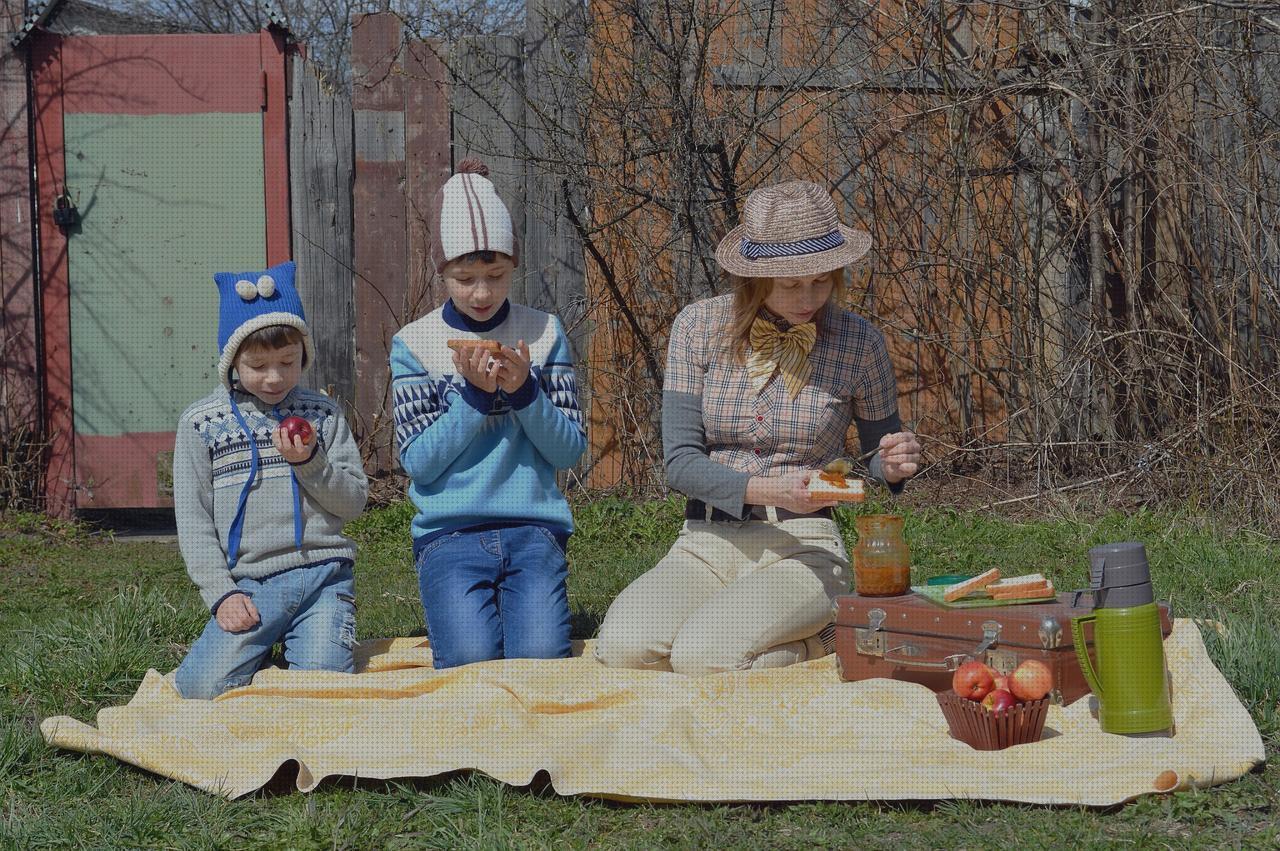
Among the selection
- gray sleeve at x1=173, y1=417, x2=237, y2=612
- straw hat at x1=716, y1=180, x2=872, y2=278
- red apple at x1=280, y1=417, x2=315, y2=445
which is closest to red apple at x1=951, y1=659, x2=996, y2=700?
straw hat at x1=716, y1=180, x2=872, y2=278

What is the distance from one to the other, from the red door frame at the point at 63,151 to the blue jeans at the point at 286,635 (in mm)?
3186

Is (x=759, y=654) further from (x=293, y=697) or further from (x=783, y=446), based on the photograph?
(x=293, y=697)

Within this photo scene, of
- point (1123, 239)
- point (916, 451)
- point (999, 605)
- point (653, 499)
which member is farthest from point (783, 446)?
point (1123, 239)

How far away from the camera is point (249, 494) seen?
143 inches

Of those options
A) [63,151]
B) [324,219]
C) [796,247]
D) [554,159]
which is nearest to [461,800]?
[796,247]

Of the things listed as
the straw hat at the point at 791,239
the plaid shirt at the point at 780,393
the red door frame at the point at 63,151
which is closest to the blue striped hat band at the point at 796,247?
the straw hat at the point at 791,239

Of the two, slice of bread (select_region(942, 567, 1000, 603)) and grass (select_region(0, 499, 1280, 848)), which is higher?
slice of bread (select_region(942, 567, 1000, 603))

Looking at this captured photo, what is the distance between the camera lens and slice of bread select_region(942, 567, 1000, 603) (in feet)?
10.8

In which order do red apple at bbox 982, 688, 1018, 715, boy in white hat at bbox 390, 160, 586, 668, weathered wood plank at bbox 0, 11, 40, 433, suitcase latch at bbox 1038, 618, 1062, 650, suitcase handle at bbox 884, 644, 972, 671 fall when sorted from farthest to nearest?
weathered wood plank at bbox 0, 11, 40, 433 < boy in white hat at bbox 390, 160, 586, 668 < suitcase handle at bbox 884, 644, 972, 671 < suitcase latch at bbox 1038, 618, 1062, 650 < red apple at bbox 982, 688, 1018, 715

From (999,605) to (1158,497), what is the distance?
9.51 ft

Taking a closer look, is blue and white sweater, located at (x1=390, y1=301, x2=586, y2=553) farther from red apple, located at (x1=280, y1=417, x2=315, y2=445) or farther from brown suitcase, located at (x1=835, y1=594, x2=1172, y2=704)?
brown suitcase, located at (x1=835, y1=594, x2=1172, y2=704)

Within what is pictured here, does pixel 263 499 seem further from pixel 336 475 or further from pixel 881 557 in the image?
pixel 881 557

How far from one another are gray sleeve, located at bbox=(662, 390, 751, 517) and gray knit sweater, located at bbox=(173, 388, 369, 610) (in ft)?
2.93

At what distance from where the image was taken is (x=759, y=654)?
3531 mm
